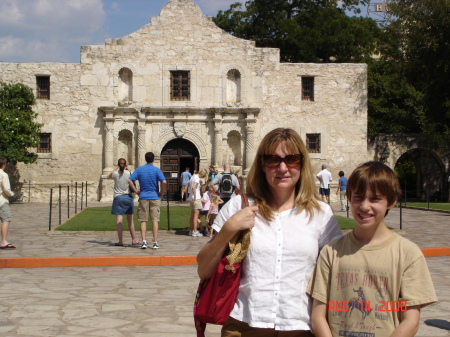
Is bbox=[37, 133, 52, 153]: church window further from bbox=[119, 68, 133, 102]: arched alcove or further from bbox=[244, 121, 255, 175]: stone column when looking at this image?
bbox=[244, 121, 255, 175]: stone column

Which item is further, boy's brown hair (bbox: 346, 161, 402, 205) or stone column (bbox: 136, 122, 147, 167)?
stone column (bbox: 136, 122, 147, 167)

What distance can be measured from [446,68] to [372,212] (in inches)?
970

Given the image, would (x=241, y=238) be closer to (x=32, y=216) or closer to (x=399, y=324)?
(x=399, y=324)

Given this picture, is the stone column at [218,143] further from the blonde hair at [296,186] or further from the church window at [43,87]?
the blonde hair at [296,186]

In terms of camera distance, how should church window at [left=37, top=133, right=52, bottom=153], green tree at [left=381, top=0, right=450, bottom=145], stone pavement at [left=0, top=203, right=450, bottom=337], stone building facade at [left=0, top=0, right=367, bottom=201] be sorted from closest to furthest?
stone pavement at [left=0, top=203, right=450, bottom=337] < green tree at [left=381, top=0, right=450, bottom=145] < stone building facade at [left=0, top=0, right=367, bottom=201] < church window at [left=37, top=133, right=52, bottom=153]

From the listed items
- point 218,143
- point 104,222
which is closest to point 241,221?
point 104,222

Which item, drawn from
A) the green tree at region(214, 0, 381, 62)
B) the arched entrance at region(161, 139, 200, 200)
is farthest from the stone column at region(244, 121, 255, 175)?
the green tree at region(214, 0, 381, 62)

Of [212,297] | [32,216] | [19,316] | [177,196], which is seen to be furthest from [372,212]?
[177,196]

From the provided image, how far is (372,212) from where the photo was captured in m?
3.03

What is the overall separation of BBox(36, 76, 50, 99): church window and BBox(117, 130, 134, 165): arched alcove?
3.73 m

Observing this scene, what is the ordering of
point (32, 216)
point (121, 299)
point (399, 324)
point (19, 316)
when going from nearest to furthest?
point (399, 324)
point (19, 316)
point (121, 299)
point (32, 216)

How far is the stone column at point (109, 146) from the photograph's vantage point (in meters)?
26.4

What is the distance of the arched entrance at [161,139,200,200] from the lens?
26.9 metres

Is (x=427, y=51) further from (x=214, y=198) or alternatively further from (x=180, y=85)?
(x=214, y=198)
